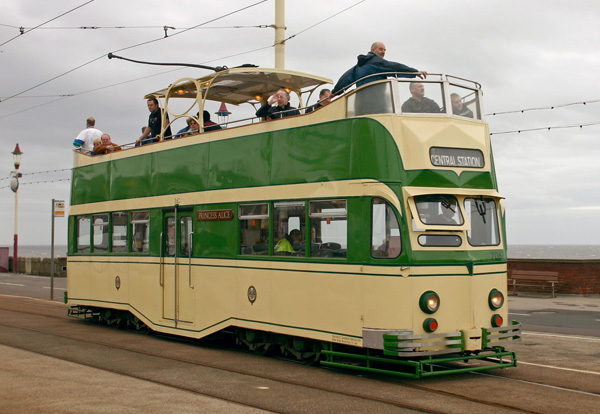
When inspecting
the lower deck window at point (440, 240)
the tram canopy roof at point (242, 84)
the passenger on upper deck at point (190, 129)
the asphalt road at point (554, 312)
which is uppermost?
the tram canopy roof at point (242, 84)

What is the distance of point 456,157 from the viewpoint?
34.4ft

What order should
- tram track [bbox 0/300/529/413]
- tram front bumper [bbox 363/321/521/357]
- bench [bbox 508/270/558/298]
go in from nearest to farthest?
tram track [bbox 0/300/529/413]
tram front bumper [bbox 363/321/521/357]
bench [bbox 508/270/558/298]

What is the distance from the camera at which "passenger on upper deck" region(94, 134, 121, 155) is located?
54.8 ft

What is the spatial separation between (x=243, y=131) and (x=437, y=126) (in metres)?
3.58

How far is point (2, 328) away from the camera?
51.2 feet

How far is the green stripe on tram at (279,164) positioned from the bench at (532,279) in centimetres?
1423

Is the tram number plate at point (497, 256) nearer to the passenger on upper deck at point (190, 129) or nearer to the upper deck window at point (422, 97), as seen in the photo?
the upper deck window at point (422, 97)

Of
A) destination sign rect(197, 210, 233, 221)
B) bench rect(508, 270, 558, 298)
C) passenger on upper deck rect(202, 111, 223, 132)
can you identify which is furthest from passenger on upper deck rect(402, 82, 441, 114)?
bench rect(508, 270, 558, 298)

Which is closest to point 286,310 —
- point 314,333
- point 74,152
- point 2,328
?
point 314,333

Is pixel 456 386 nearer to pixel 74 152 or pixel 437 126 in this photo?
pixel 437 126

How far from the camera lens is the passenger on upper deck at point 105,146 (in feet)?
54.8

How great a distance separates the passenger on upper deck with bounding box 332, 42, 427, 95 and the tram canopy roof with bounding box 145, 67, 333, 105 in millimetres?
2843

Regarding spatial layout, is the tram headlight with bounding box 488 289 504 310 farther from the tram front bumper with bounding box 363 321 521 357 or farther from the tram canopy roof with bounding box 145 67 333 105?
the tram canopy roof with bounding box 145 67 333 105

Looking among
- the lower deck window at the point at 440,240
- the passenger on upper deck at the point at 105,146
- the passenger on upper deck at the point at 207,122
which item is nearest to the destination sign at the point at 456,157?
the lower deck window at the point at 440,240
